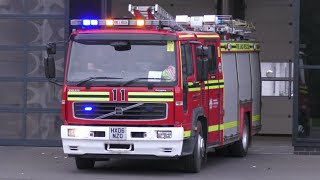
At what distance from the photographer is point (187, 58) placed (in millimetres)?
12992

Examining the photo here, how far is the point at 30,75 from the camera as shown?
17469 mm

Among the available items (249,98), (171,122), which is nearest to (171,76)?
(171,122)

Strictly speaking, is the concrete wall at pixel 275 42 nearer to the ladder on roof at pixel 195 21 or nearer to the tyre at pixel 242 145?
the ladder on roof at pixel 195 21

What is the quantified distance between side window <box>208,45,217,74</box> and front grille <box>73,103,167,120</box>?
1.83 m

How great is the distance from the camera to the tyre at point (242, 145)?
1612 cm

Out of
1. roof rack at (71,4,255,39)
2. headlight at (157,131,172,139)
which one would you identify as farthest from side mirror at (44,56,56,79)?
headlight at (157,131,172,139)

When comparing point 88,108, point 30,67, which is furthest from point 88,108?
point 30,67

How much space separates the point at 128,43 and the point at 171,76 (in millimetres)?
956

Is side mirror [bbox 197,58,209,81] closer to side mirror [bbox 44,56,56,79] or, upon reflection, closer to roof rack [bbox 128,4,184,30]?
roof rack [bbox 128,4,184,30]

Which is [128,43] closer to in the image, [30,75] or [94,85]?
[94,85]

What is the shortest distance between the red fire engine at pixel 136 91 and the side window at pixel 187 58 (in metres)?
0.02

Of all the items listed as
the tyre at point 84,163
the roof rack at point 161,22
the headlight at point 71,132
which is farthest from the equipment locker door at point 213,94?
the headlight at point 71,132

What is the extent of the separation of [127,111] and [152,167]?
6.54 ft

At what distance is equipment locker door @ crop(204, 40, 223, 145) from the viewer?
13820mm
